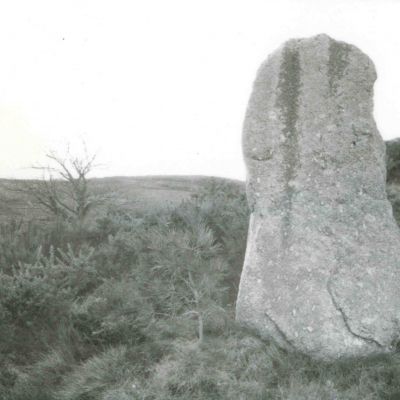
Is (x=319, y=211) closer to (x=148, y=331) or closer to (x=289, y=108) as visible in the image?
(x=289, y=108)

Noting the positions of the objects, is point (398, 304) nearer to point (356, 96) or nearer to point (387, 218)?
point (387, 218)

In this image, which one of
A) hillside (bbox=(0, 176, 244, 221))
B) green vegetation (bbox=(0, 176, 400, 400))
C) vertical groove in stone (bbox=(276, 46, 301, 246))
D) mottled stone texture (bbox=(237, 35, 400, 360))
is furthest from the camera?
hillside (bbox=(0, 176, 244, 221))

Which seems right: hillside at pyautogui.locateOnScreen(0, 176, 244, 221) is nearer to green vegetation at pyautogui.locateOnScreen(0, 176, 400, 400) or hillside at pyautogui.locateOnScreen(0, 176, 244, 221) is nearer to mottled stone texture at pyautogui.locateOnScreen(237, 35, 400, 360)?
green vegetation at pyautogui.locateOnScreen(0, 176, 400, 400)

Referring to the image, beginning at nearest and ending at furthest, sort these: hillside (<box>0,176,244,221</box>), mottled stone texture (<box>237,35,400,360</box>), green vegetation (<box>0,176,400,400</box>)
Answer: green vegetation (<box>0,176,400,400</box>), mottled stone texture (<box>237,35,400,360</box>), hillside (<box>0,176,244,221</box>)

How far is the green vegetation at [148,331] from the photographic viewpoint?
4152mm

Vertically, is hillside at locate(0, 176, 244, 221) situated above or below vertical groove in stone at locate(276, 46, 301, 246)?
below

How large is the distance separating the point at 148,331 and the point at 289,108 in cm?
244

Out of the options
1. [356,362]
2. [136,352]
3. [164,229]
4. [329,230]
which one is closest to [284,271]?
[329,230]

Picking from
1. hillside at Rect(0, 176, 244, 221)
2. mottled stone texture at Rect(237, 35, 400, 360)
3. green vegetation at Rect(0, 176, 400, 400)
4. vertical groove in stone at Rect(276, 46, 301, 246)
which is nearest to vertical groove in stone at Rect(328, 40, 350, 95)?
mottled stone texture at Rect(237, 35, 400, 360)

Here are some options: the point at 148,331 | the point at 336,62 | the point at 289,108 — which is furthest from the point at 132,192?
the point at 336,62

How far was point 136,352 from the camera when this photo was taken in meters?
4.65

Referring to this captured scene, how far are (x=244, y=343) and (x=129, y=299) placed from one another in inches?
53.6

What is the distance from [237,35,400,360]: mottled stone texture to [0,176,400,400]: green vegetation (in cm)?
29

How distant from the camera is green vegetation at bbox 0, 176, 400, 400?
13.6ft
